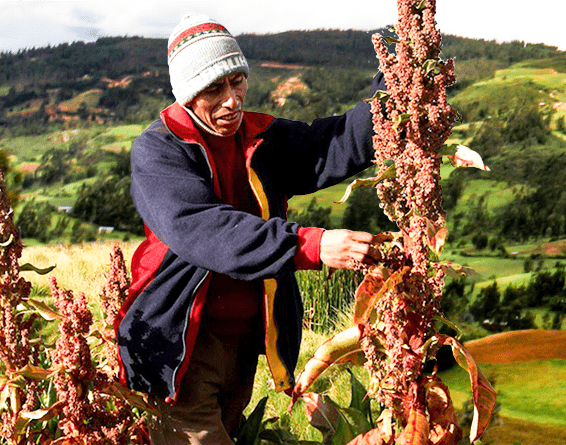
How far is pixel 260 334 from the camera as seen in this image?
2600 mm

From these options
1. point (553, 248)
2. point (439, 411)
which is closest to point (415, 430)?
point (439, 411)

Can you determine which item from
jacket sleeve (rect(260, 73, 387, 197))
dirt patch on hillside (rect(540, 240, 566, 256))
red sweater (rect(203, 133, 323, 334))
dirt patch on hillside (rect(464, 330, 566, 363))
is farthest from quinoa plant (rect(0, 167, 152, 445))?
dirt patch on hillside (rect(540, 240, 566, 256))

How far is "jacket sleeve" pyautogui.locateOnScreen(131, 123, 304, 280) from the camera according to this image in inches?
72.9

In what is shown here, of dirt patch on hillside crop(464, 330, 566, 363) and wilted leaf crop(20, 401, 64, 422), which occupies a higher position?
wilted leaf crop(20, 401, 64, 422)

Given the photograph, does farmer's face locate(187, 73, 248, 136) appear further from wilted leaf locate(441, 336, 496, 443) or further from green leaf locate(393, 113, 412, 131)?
wilted leaf locate(441, 336, 496, 443)

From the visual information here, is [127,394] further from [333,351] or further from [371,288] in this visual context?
[371,288]

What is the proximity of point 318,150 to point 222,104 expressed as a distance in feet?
1.54

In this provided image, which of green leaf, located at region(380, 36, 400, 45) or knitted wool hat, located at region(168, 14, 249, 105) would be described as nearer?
green leaf, located at region(380, 36, 400, 45)

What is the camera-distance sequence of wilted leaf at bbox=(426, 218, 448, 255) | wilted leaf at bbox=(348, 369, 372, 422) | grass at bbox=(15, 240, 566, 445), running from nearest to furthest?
1. wilted leaf at bbox=(426, 218, 448, 255)
2. wilted leaf at bbox=(348, 369, 372, 422)
3. grass at bbox=(15, 240, 566, 445)

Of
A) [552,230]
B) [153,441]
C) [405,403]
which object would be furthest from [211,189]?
[552,230]

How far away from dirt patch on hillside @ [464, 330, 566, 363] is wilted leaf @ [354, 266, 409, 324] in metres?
3.17

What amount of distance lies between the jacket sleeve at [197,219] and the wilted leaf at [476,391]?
20.6 inches

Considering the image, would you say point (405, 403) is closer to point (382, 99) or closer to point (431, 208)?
point (431, 208)

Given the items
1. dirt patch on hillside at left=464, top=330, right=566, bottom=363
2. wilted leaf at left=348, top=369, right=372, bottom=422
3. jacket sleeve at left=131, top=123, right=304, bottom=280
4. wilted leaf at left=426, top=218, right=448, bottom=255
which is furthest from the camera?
dirt patch on hillside at left=464, top=330, right=566, bottom=363
